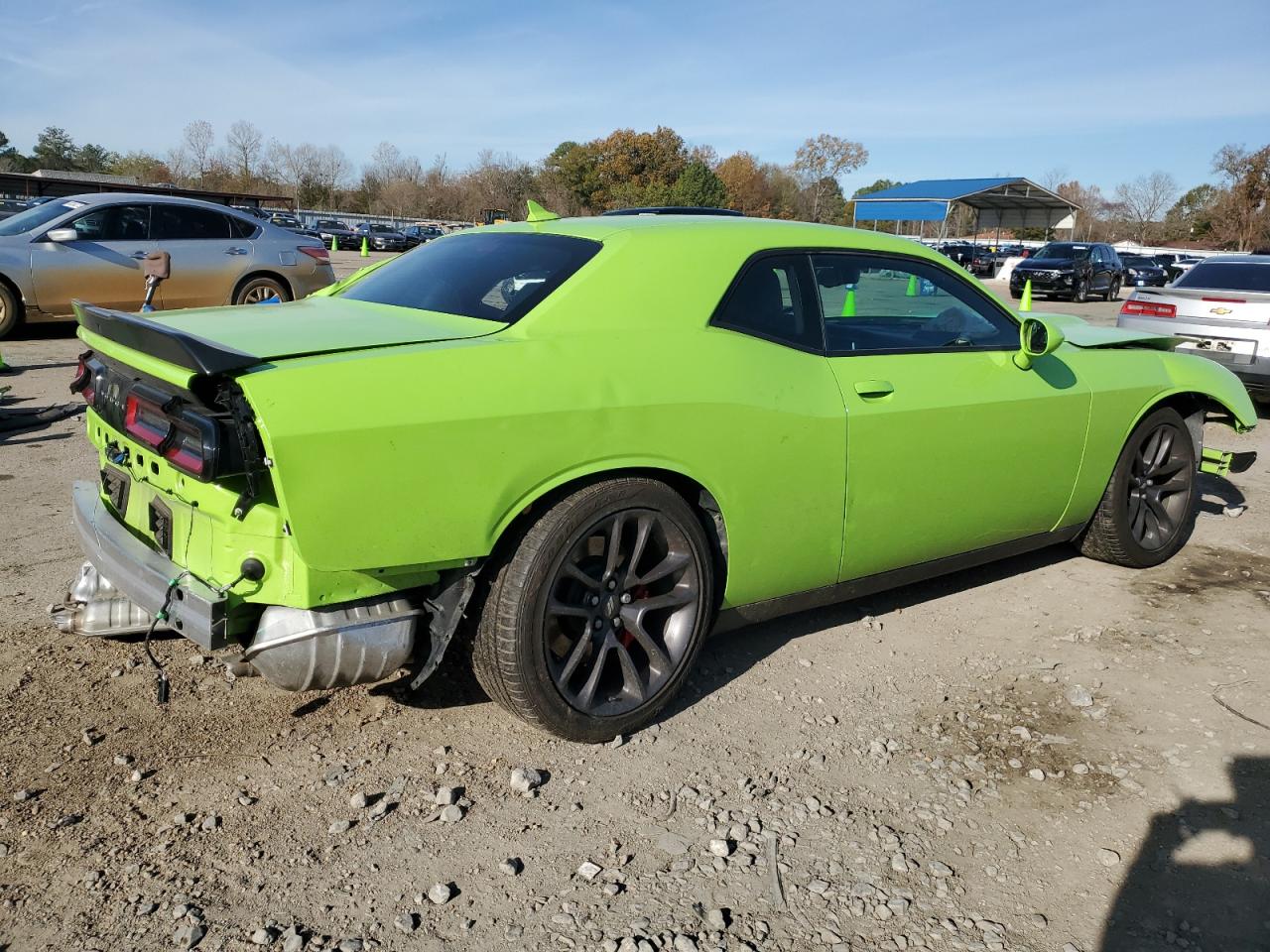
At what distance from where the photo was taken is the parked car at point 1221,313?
8727 millimetres

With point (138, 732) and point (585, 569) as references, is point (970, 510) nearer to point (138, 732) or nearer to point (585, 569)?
point (585, 569)

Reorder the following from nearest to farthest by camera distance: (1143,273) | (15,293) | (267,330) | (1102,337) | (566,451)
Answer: (566,451) < (267,330) < (1102,337) < (15,293) < (1143,273)

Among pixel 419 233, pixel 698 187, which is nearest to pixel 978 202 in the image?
pixel 698 187

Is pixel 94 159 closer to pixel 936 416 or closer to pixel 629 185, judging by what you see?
pixel 629 185

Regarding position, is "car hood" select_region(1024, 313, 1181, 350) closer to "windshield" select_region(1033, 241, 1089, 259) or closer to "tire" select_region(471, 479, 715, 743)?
"tire" select_region(471, 479, 715, 743)

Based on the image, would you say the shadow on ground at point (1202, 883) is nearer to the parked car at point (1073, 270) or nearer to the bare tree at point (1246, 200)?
the parked car at point (1073, 270)

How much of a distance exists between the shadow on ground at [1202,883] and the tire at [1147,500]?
6.00ft

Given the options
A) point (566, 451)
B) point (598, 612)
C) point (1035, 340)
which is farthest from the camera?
point (1035, 340)

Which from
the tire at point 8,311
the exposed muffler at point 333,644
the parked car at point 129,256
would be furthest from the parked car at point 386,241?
Answer: the exposed muffler at point 333,644

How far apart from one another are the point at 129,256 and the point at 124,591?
8824 millimetres

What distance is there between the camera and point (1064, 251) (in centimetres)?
2748

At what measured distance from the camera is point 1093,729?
134 inches

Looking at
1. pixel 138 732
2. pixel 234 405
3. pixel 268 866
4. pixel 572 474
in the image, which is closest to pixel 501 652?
pixel 572 474

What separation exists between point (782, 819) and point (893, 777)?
445 mm
